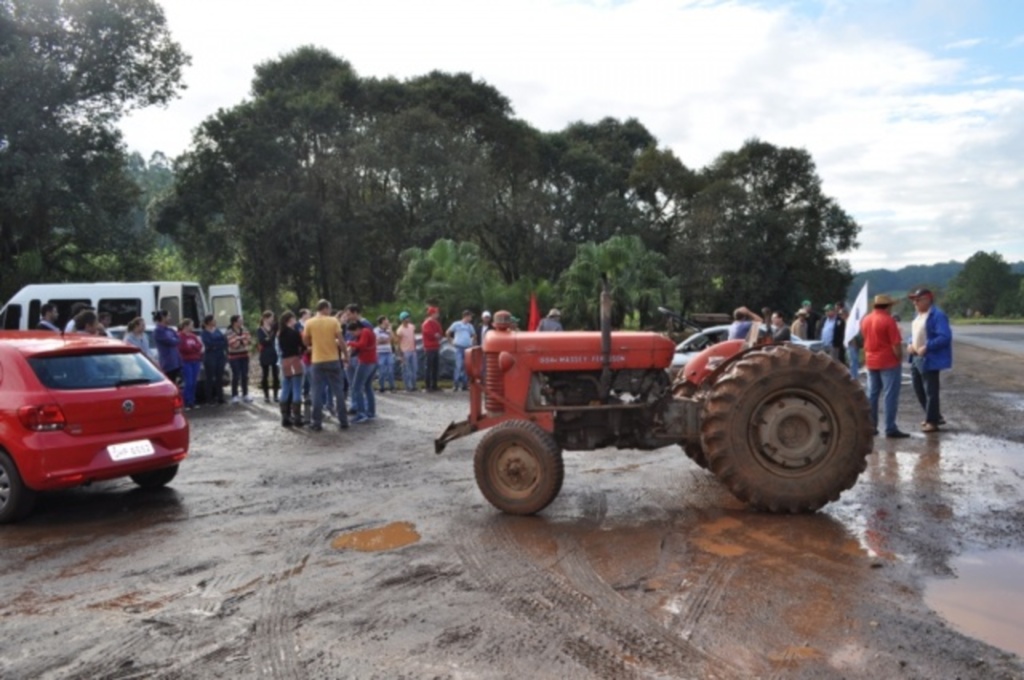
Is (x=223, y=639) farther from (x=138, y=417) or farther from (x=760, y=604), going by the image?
(x=138, y=417)

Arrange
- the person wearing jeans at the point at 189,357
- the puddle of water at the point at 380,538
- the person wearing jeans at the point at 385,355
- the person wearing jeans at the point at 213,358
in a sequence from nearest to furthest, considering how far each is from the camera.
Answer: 1. the puddle of water at the point at 380,538
2. the person wearing jeans at the point at 189,357
3. the person wearing jeans at the point at 213,358
4. the person wearing jeans at the point at 385,355

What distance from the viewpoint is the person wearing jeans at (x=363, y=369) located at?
12.4 meters

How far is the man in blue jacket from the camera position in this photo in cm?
981

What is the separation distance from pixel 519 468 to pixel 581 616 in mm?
2222

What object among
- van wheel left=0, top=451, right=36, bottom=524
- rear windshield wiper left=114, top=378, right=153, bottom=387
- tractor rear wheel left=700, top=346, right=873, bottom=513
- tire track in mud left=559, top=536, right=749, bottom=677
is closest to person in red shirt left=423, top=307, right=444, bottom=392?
rear windshield wiper left=114, top=378, right=153, bottom=387

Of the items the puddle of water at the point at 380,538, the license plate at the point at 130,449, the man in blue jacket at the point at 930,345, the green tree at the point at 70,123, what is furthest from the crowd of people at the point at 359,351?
the green tree at the point at 70,123

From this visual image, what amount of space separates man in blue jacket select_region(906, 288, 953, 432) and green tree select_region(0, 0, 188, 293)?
24356mm

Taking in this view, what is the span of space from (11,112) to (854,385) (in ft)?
84.0

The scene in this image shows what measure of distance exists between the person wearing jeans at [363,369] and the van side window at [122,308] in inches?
262

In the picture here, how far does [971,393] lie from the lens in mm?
14867

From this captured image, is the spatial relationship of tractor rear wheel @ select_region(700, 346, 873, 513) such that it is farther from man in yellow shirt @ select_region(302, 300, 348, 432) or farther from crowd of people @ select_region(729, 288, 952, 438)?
man in yellow shirt @ select_region(302, 300, 348, 432)

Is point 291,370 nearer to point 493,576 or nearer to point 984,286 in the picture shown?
point 493,576

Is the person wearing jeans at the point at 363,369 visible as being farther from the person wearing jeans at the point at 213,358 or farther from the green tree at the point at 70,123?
the green tree at the point at 70,123

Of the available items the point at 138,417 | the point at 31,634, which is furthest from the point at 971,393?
the point at 31,634
